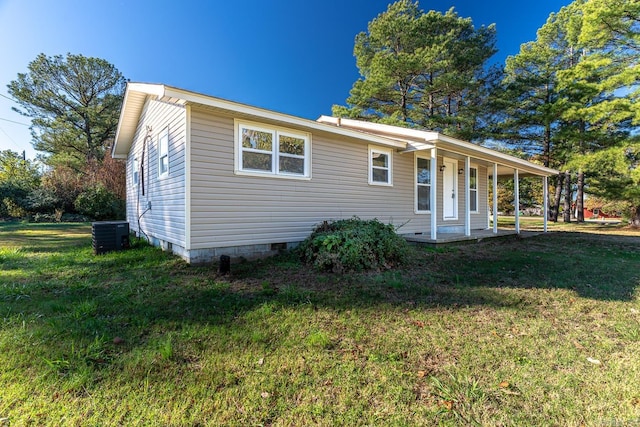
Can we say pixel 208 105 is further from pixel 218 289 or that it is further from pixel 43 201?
pixel 43 201

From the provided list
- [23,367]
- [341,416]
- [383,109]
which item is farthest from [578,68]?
[23,367]

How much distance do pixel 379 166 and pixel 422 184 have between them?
1.91m

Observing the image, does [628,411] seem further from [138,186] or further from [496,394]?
[138,186]

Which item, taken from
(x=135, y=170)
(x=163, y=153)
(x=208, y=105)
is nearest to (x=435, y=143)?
(x=208, y=105)

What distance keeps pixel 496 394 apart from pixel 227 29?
595 inches

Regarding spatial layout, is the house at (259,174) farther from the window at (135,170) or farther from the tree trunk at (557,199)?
the tree trunk at (557,199)

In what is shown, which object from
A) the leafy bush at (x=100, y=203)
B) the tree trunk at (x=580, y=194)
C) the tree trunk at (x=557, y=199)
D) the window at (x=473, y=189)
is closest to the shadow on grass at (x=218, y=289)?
the window at (x=473, y=189)

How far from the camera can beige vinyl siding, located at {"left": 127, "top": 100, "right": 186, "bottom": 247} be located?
5.37 metres

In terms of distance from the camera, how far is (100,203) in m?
14.5

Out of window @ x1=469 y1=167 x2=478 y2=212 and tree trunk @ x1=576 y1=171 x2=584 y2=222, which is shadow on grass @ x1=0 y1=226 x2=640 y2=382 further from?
tree trunk @ x1=576 y1=171 x2=584 y2=222

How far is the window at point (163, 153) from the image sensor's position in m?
6.22

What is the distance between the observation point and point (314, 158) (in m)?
6.66

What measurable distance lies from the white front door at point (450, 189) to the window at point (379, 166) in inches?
97.9

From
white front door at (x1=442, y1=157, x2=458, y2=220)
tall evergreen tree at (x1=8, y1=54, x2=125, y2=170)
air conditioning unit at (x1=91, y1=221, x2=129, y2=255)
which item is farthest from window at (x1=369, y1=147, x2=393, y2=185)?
tall evergreen tree at (x1=8, y1=54, x2=125, y2=170)
